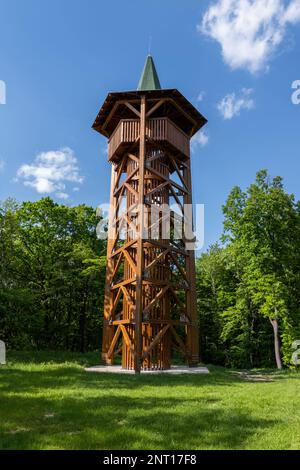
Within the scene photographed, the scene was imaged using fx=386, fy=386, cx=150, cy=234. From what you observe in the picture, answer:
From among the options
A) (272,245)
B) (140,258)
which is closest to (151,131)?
(140,258)

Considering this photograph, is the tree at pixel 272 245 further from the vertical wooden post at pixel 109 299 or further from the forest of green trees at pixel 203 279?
the vertical wooden post at pixel 109 299

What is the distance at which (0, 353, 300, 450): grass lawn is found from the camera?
Answer: 4.99 meters

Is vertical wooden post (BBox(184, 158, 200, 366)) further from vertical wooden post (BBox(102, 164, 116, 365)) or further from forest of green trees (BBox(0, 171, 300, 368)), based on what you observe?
forest of green trees (BBox(0, 171, 300, 368))

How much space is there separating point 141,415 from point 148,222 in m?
10.6

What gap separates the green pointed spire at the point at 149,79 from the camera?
17.7 metres

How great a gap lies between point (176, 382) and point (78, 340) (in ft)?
63.4

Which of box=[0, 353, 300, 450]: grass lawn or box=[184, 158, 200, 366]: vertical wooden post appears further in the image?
box=[184, 158, 200, 366]: vertical wooden post

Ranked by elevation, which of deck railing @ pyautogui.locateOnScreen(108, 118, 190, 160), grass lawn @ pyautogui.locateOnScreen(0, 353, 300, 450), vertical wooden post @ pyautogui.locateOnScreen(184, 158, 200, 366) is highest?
deck railing @ pyautogui.locateOnScreen(108, 118, 190, 160)

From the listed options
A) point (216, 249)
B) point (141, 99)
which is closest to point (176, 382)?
point (141, 99)

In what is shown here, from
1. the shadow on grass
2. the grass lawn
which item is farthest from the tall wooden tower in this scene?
the shadow on grass

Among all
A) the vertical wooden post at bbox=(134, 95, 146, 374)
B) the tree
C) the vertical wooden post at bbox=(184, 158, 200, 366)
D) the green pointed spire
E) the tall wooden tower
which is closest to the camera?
the vertical wooden post at bbox=(134, 95, 146, 374)

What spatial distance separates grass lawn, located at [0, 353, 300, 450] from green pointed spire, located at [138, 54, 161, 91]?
12966mm

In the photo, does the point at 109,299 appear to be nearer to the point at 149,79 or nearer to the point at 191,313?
the point at 191,313

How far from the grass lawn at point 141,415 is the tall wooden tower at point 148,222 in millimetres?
5052
